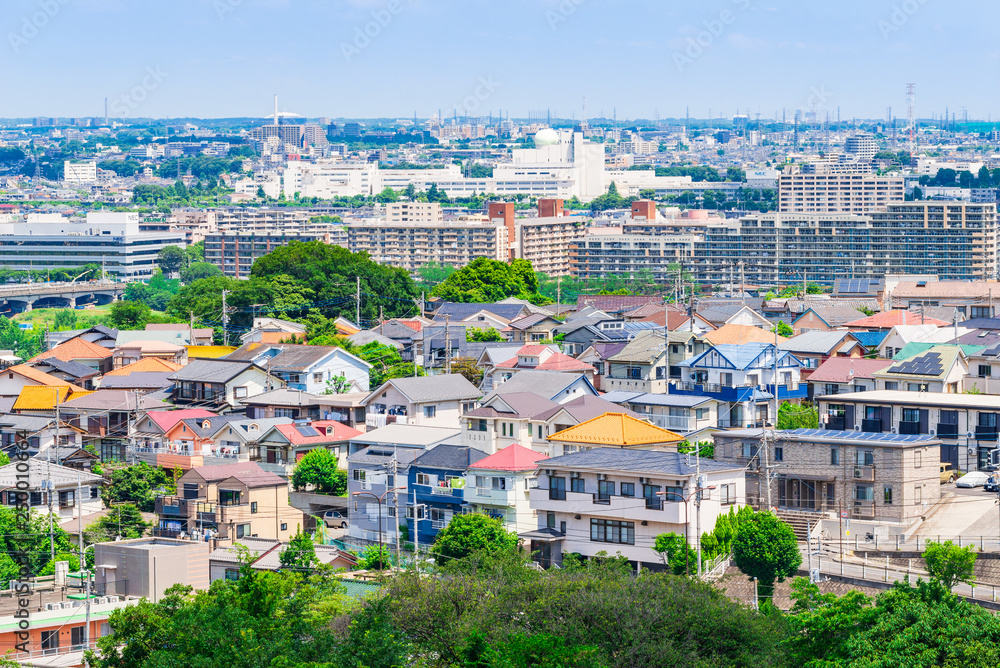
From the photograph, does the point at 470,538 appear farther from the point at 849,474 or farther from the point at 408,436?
the point at 408,436

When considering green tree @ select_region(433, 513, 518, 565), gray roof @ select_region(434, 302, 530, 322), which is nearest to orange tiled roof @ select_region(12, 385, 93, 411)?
gray roof @ select_region(434, 302, 530, 322)

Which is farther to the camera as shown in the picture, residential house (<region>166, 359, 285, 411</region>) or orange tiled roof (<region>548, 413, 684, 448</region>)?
residential house (<region>166, 359, 285, 411</region>)

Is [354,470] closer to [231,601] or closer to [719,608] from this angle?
[231,601]

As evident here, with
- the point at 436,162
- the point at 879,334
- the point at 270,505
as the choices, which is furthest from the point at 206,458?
the point at 436,162

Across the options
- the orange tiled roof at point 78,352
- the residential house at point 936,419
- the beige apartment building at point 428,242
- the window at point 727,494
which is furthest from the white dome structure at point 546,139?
the window at point 727,494

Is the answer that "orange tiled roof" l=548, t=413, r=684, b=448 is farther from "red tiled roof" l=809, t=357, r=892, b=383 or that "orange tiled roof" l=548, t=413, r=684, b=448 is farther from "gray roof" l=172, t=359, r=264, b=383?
"gray roof" l=172, t=359, r=264, b=383

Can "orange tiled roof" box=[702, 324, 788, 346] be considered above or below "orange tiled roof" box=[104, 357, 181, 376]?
above

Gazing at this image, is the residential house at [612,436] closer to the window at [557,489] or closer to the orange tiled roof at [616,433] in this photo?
the orange tiled roof at [616,433]
